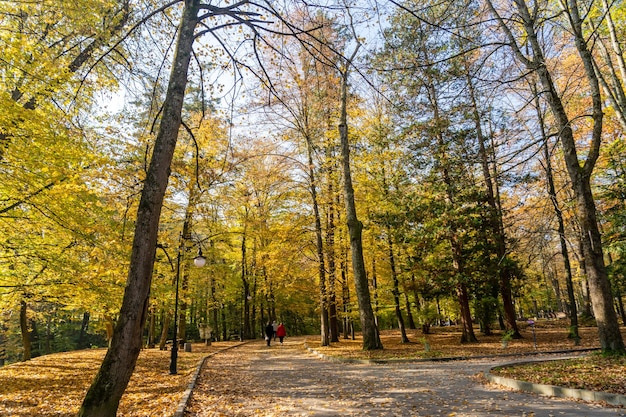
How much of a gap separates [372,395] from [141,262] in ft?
16.6

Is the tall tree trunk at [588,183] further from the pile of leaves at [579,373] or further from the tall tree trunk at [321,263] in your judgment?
the tall tree trunk at [321,263]

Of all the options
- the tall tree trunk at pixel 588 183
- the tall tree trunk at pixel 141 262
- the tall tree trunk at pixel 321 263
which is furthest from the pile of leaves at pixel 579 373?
the tall tree trunk at pixel 321 263

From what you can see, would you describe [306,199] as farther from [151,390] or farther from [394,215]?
[151,390]

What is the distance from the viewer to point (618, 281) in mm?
17469

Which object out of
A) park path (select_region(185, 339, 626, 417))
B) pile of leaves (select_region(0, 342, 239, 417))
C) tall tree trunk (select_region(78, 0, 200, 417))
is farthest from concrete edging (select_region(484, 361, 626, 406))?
tall tree trunk (select_region(78, 0, 200, 417))

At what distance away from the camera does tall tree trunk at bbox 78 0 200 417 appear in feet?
13.3

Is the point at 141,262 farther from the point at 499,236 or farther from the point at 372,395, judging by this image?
the point at 499,236

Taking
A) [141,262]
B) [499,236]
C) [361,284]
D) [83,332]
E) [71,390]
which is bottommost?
[83,332]

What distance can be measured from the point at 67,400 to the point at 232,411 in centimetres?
425

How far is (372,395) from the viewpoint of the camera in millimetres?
6938

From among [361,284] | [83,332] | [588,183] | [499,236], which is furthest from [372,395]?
[83,332]

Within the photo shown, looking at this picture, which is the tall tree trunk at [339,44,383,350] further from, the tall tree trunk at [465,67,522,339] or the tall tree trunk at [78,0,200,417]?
the tall tree trunk at [78,0,200,417]

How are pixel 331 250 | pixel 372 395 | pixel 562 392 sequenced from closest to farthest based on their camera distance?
1. pixel 562 392
2. pixel 372 395
3. pixel 331 250

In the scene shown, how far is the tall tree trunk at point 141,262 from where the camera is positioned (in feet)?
13.3
